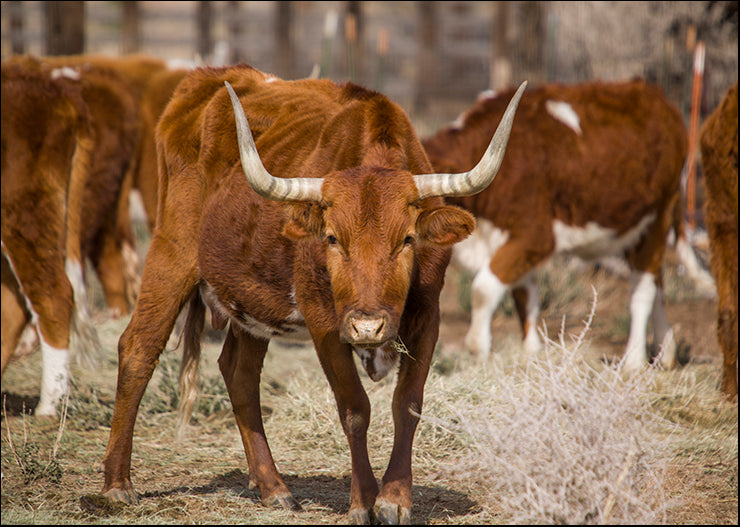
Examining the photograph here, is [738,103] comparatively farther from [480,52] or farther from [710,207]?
[480,52]

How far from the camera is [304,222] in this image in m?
3.79

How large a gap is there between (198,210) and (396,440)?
1.54 meters

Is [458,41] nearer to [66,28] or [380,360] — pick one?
[66,28]

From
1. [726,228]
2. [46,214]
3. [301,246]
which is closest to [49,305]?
[46,214]

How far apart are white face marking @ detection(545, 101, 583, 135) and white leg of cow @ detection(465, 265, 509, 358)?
4.27 feet

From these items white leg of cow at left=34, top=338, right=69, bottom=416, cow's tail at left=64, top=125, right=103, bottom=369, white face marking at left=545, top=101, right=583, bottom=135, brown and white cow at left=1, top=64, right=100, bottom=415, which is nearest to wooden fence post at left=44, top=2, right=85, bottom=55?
brown and white cow at left=1, top=64, right=100, bottom=415

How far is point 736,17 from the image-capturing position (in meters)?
10.9

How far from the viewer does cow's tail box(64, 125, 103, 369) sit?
6.34 m

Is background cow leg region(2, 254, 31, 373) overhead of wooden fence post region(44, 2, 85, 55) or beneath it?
beneath

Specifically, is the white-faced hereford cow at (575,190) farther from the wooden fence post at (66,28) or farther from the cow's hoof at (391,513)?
the wooden fence post at (66,28)

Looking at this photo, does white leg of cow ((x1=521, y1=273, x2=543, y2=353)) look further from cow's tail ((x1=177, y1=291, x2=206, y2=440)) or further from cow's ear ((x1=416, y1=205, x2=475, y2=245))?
cow's ear ((x1=416, y1=205, x2=475, y2=245))

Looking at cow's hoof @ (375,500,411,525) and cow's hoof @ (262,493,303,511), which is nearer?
cow's hoof @ (375,500,411,525)

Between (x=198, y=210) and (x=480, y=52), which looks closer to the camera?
(x=198, y=210)

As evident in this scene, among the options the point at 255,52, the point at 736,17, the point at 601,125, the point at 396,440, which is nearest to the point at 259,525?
the point at 396,440
